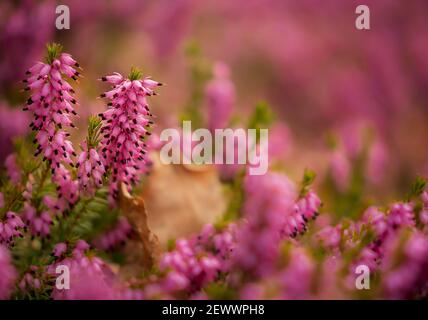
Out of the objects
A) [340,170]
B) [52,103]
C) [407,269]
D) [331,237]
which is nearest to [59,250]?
[52,103]

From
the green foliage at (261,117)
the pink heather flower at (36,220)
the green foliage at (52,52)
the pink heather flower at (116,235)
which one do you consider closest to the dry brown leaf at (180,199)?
the pink heather flower at (116,235)

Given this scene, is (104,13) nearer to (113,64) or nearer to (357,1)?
(113,64)

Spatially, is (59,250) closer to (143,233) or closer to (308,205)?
(143,233)

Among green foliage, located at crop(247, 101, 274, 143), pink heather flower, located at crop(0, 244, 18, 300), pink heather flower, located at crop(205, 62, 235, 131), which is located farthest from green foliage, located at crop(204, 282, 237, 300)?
pink heather flower, located at crop(205, 62, 235, 131)

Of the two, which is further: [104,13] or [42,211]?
[104,13]

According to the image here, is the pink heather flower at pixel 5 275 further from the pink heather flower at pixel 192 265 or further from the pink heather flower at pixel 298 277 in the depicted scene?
the pink heather flower at pixel 298 277

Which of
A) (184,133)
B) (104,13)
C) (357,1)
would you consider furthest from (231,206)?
(357,1)
